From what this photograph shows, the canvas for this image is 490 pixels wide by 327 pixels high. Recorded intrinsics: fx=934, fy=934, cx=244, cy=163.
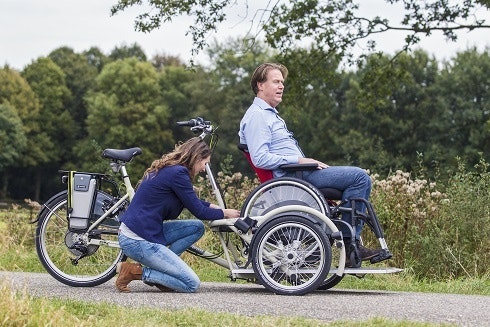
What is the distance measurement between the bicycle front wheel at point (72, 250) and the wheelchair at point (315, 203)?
1.25 meters

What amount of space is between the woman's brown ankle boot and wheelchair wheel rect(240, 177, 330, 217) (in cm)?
94

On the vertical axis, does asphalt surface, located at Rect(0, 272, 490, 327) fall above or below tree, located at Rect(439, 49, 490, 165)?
below

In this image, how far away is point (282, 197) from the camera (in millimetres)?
7379

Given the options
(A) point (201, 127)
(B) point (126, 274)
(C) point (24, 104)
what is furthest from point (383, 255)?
(C) point (24, 104)

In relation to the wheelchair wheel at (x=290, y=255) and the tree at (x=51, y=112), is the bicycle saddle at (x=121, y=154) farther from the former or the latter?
the tree at (x=51, y=112)

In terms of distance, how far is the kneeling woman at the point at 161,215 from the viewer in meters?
7.36

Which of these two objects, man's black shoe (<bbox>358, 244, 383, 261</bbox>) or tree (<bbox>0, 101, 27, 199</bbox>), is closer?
man's black shoe (<bbox>358, 244, 383, 261</bbox>)

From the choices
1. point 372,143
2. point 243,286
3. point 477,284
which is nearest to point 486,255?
point 477,284

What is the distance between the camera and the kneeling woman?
7.36 metres

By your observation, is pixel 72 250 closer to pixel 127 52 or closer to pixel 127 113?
pixel 127 113

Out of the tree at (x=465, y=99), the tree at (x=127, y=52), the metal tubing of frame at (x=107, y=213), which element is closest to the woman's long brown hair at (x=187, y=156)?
the metal tubing of frame at (x=107, y=213)

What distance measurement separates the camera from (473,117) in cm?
4522

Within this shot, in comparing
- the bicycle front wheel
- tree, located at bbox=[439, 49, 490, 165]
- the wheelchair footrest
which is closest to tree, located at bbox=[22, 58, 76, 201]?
tree, located at bbox=[439, 49, 490, 165]

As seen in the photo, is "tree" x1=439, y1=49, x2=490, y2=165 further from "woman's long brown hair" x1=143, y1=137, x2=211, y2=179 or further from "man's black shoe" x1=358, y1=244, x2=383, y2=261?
"woman's long brown hair" x1=143, y1=137, x2=211, y2=179
